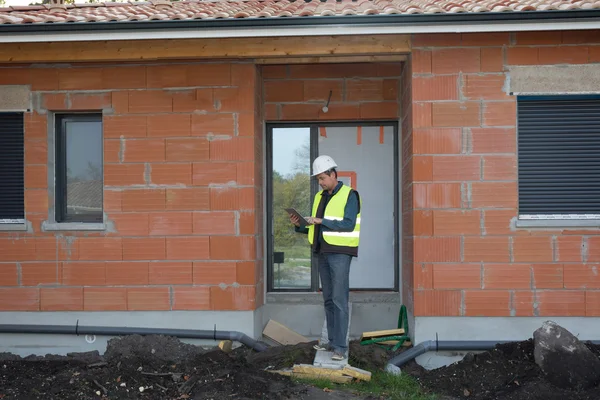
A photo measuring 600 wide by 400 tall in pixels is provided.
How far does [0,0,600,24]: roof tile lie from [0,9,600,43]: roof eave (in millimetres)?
87

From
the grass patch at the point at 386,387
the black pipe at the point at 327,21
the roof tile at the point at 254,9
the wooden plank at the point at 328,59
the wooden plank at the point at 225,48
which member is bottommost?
the grass patch at the point at 386,387

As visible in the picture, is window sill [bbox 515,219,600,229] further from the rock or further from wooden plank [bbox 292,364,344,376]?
wooden plank [bbox 292,364,344,376]

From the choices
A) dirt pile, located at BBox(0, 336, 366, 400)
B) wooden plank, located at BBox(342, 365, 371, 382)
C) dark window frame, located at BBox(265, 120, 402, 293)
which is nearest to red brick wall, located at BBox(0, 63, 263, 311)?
dirt pile, located at BBox(0, 336, 366, 400)

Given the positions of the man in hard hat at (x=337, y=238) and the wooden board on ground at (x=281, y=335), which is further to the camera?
the wooden board on ground at (x=281, y=335)

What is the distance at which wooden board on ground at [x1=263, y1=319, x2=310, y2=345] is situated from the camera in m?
8.65

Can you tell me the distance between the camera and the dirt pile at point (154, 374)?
20.9 feet

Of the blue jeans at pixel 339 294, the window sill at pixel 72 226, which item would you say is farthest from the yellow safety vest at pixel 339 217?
the window sill at pixel 72 226

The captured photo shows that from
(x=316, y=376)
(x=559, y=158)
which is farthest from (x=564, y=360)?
(x=559, y=158)

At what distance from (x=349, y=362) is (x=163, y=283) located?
101 inches

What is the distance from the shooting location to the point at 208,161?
27.4 ft

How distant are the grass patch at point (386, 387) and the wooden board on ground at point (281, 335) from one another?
70.1 inches

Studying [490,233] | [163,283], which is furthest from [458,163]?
[163,283]

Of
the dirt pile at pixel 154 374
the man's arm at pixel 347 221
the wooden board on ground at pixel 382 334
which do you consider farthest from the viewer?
the wooden board on ground at pixel 382 334

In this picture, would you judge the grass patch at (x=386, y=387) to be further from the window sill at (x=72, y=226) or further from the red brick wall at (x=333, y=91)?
the red brick wall at (x=333, y=91)
